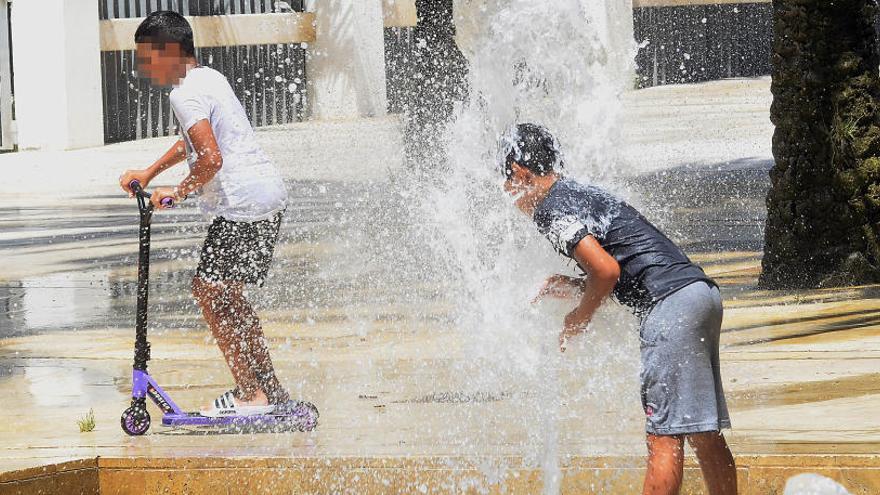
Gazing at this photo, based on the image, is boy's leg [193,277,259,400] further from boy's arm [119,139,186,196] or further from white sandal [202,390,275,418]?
boy's arm [119,139,186,196]

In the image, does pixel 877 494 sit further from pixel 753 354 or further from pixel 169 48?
pixel 169 48

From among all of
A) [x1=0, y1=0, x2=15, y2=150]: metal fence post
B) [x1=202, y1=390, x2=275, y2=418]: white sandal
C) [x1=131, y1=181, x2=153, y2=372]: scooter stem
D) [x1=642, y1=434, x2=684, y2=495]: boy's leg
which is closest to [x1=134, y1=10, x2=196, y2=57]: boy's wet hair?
[x1=131, y1=181, x2=153, y2=372]: scooter stem

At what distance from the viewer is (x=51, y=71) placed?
A: 2473cm

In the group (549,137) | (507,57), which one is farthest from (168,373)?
(507,57)

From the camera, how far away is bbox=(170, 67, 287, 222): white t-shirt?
247 inches

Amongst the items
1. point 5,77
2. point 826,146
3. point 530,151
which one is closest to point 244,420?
point 530,151

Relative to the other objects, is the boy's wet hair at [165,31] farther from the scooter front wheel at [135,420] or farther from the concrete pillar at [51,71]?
the concrete pillar at [51,71]

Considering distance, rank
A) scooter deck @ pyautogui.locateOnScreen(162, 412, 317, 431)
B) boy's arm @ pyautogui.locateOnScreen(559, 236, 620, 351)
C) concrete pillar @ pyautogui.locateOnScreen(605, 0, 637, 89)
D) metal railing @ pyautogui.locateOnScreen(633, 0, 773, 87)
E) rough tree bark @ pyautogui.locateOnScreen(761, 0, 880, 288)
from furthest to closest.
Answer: metal railing @ pyautogui.locateOnScreen(633, 0, 773, 87) < concrete pillar @ pyautogui.locateOnScreen(605, 0, 637, 89) < rough tree bark @ pyautogui.locateOnScreen(761, 0, 880, 288) < scooter deck @ pyautogui.locateOnScreen(162, 412, 317, 431) < boy's arm @ pyautogui.locateOnScreen(559, 236, 620, 351)

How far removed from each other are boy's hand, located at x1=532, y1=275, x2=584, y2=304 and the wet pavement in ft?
2.68

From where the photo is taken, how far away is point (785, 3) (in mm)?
10219

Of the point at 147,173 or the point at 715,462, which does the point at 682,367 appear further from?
the point at 147,173

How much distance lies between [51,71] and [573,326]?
69.4 ft

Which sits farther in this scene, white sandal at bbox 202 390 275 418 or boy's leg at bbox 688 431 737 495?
white sandal at bbox 202 390 275 418

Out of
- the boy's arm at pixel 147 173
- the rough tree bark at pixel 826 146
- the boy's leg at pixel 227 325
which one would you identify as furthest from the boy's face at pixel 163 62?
the rough tree bark at pixel 826 146
